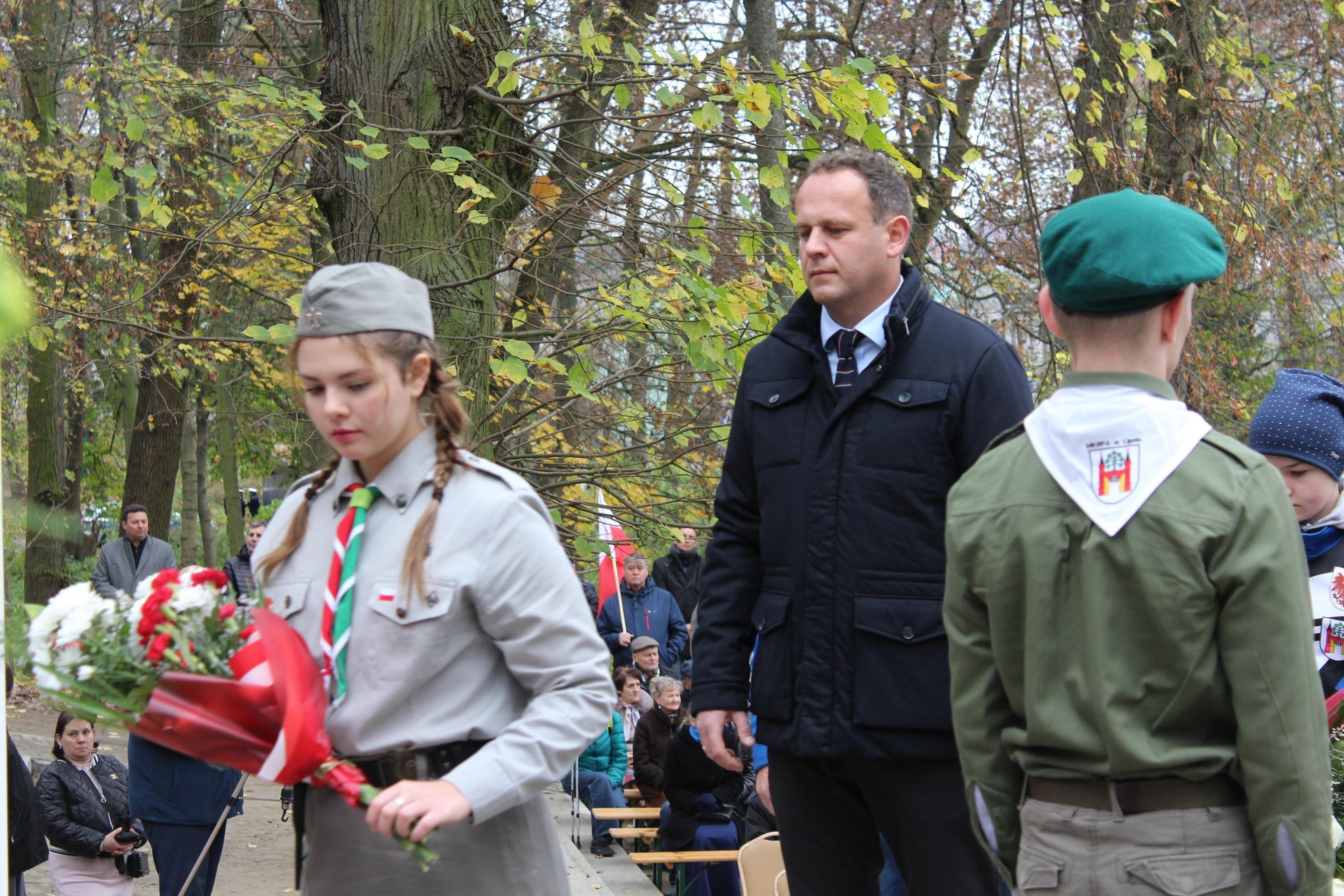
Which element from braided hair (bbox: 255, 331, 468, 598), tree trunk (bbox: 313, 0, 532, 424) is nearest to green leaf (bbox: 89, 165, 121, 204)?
tree trunk (bbox: 313, 0, 532, 424)

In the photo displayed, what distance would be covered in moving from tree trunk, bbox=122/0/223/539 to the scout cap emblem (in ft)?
16.7

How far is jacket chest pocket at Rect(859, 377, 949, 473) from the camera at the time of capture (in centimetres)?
298

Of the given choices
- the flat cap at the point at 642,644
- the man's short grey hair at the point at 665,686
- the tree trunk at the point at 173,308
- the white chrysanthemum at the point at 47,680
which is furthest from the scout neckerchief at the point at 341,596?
the flat cap at the point at 642,644

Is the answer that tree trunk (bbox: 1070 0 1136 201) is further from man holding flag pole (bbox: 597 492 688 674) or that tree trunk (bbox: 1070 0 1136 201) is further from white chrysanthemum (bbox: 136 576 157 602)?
white chrysanthemum (bbox: 136 576 157 602)

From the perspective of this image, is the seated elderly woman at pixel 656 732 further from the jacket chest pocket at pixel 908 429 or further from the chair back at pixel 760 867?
the jacket chest pocket at pixel 908 429

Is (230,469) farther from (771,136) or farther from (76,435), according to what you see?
(771,136)

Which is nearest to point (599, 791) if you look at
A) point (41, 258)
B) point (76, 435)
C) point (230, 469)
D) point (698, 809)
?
point (698, 809)

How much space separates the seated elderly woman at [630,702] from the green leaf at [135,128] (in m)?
6.05

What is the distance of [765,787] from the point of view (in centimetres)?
334

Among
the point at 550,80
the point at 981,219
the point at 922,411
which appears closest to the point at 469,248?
the point at 550,80

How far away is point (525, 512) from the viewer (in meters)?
2.27

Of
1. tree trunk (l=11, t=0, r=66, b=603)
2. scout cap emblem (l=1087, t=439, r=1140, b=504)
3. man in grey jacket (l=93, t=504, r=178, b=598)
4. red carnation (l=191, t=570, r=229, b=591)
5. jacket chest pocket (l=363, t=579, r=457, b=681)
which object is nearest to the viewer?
scout cap emblem (l=1087, t=439, r=1140, b=504)

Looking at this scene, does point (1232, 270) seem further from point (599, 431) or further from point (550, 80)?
point (550, 80)

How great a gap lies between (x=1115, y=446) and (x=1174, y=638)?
310 mm
